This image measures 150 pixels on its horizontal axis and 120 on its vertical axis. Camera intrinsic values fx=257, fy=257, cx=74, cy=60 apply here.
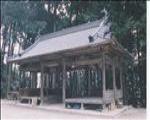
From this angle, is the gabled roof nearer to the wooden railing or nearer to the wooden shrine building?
the wooden shrine building

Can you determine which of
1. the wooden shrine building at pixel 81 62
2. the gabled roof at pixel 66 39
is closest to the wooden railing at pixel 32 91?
the wooden shrine building at pixel 81 62

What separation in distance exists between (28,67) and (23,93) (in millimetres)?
1641

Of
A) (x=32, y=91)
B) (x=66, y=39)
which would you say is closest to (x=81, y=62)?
(x=66, y=39)

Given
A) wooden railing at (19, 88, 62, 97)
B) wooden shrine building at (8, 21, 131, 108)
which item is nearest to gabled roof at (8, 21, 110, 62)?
wooden shrine building at (8, 21, 131, 108)

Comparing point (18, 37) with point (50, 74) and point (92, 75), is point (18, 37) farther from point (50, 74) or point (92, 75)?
point (92, 75)

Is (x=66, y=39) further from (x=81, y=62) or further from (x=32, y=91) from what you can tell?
(x=32, y=91)

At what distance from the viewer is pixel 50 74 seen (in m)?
16.0

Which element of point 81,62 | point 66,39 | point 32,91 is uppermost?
point 66,39

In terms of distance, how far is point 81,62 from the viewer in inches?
408

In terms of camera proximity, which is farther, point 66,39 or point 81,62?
point 66,39

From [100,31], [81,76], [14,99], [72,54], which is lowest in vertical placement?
[14,99]

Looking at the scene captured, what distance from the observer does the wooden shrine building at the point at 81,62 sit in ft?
30.8

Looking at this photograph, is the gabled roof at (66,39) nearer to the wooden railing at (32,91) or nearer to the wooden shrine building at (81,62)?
the wooden shrine building at (81,62)

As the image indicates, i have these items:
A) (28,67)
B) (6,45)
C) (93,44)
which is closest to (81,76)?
(28,67)
